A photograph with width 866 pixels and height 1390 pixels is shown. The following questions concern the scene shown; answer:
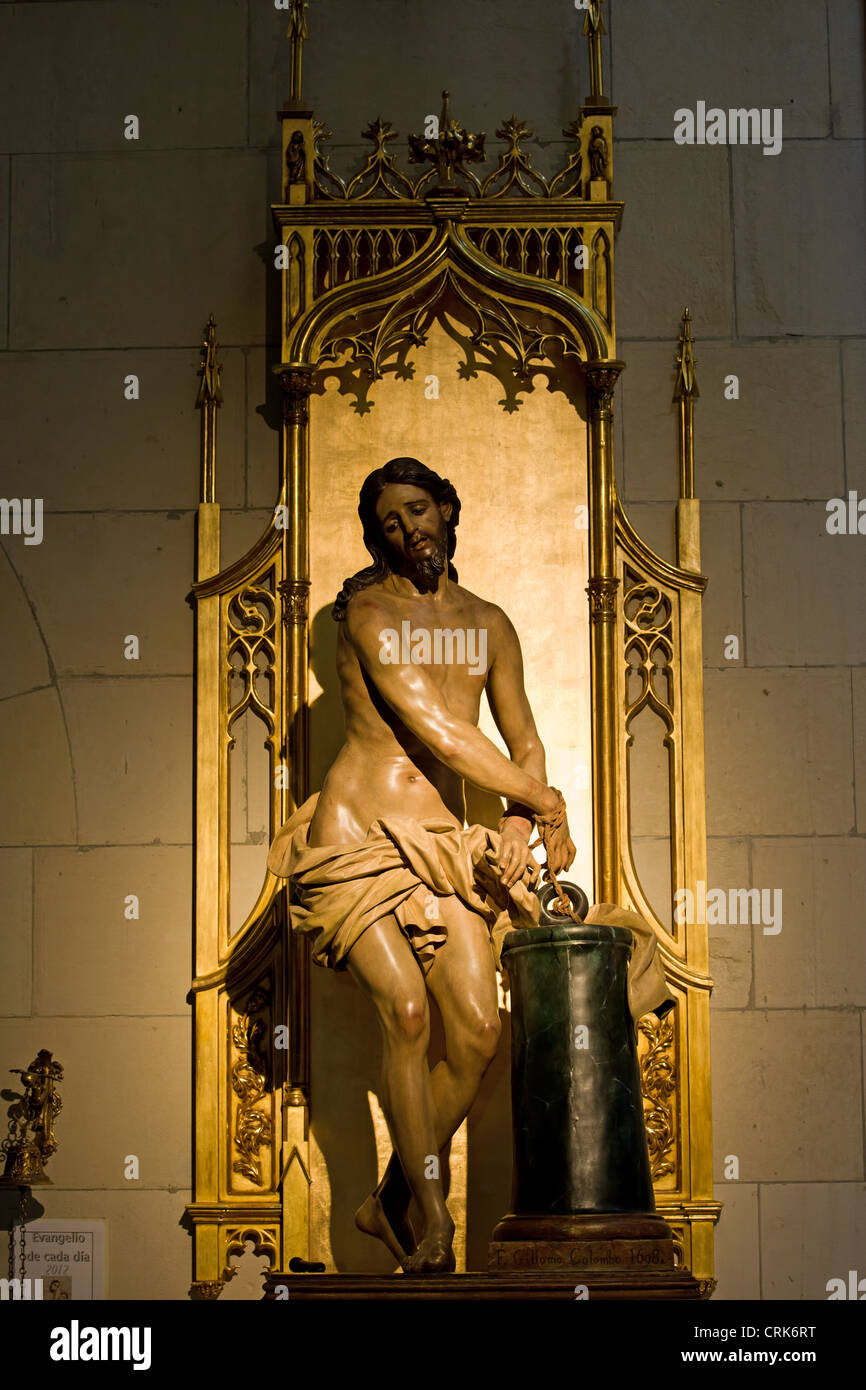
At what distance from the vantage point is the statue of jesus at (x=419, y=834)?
6.26 metres

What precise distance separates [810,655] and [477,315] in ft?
5.58

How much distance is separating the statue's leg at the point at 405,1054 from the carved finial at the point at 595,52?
321 cm

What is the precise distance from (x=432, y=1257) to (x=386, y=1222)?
47cm

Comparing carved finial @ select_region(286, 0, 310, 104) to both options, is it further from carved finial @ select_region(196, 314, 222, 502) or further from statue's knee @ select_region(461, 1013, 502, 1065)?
statue's knee @ select_region(461, 1013, 502, 1065)

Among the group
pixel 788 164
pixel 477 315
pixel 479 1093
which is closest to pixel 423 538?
pixel 477 315

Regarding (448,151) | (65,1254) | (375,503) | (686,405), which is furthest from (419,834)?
(448,151)

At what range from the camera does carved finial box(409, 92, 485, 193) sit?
25.1 ft

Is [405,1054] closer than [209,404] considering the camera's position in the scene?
Yes

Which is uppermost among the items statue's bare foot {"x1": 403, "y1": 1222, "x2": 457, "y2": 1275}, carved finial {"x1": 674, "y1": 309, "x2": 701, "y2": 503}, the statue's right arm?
carved finial {"x1": 674, "y1": 309, "x2": 701, "y2": 503}

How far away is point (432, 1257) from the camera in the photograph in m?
5.96

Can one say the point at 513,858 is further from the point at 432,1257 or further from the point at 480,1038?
the point at 432,1257

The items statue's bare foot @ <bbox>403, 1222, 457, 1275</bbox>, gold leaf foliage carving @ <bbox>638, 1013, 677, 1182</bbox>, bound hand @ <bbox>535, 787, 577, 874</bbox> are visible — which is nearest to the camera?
statue's bare foot @ <bbox>403, 1222, 457, 1275</bbox>

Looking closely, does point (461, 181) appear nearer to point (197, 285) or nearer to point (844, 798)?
point (197, 285)

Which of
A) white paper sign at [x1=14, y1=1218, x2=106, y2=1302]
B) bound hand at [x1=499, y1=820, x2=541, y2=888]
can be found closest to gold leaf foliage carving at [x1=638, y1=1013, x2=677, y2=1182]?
bound hand at [x1=499, y1=820, x2=541, y2=888]
